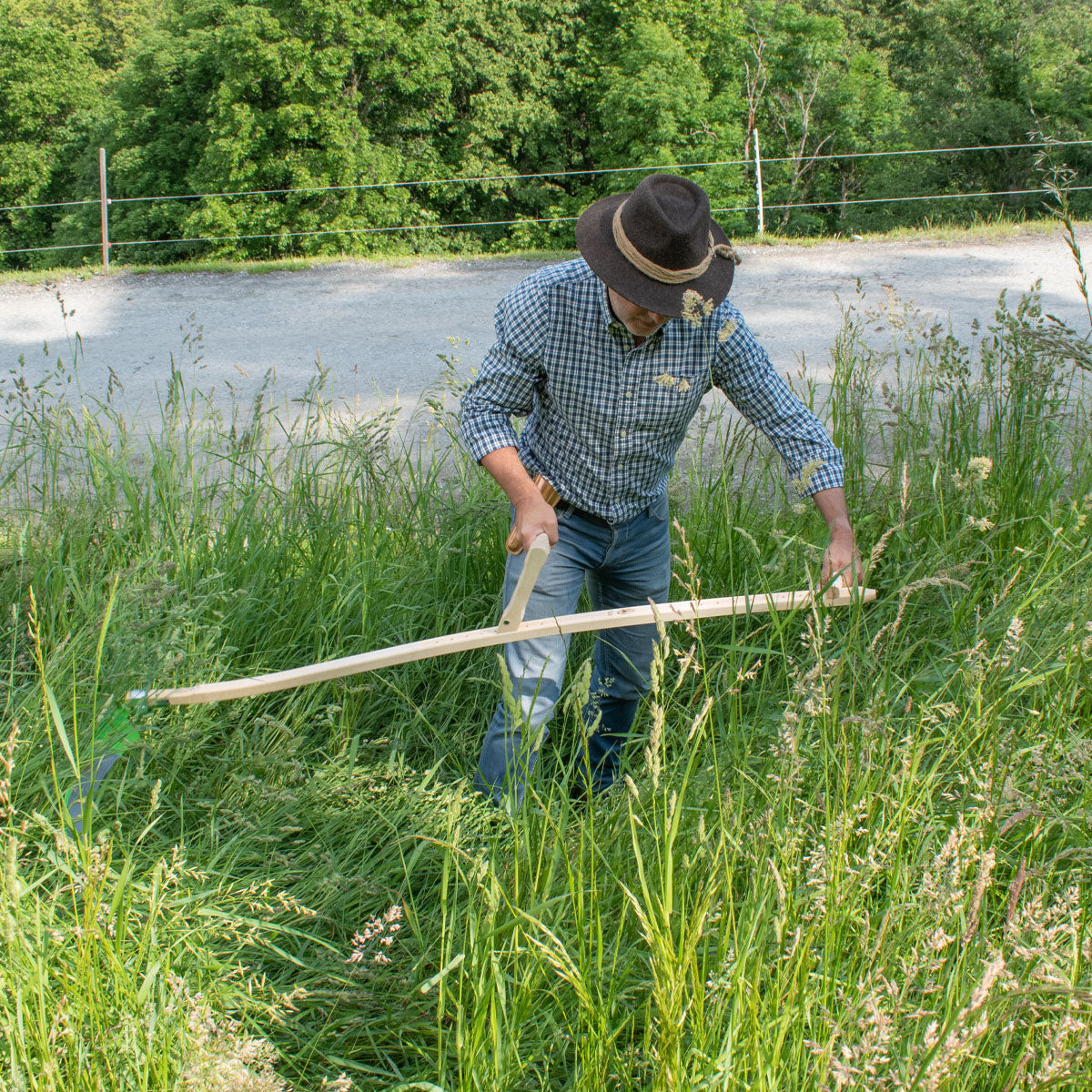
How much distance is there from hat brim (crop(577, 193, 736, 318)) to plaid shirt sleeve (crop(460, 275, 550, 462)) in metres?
0.20

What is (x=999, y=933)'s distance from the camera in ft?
6.17

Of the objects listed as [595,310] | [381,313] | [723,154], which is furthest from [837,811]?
[723,154]

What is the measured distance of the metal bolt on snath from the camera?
6.90 feet

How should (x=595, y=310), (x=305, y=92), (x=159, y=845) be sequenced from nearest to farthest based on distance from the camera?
(x=159, y=845) < (x=595, y=310) < (x=305, y=92)

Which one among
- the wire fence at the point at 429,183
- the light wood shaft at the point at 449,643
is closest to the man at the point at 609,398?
the light wood shaft at the point at 449,643

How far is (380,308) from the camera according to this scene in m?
9.25

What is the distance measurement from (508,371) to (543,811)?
124cm

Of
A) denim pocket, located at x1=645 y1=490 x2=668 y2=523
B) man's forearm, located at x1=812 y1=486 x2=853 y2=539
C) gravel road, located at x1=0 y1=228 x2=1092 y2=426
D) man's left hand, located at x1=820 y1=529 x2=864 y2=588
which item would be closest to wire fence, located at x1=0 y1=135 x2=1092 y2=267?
gravel road, located at x1=0 y1=228 x2=1092 y2=426

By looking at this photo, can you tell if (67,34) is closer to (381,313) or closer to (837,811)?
(381,313)

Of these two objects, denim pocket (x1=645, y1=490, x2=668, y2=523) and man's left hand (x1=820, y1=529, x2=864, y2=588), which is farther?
denim pocket (x1=645, y1=490, x2=668, y2=523)

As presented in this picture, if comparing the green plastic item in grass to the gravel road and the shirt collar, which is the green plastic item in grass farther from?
the gravel road

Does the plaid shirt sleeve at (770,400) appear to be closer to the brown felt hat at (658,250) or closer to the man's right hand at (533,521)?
the brown felt hat at (658,250)

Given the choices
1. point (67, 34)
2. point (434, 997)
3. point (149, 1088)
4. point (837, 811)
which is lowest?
point (434, 997)

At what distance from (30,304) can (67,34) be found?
27.9m
